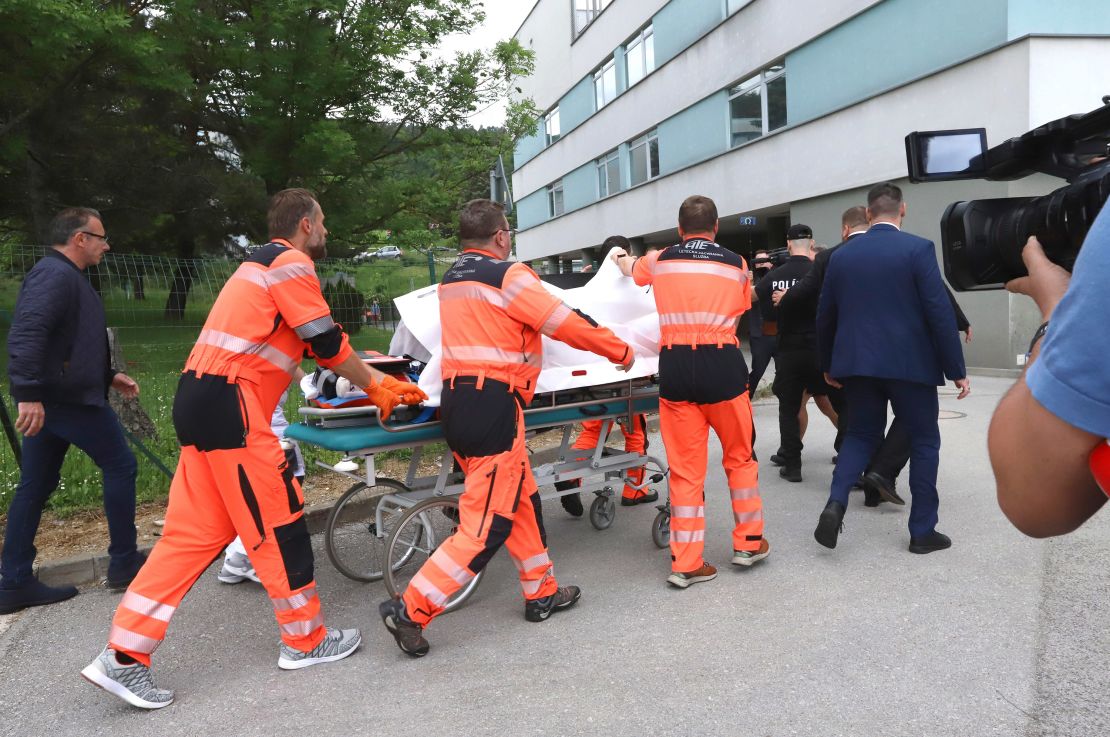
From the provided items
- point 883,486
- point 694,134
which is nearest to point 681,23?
point 694,134

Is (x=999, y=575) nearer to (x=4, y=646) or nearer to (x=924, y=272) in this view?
(x=924, y=272)

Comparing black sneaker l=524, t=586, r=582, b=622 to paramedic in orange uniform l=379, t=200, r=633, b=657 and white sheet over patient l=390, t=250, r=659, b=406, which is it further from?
white sheet over patient l=390, t=250, r=659, b=406

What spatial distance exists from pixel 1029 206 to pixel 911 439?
3530 mm

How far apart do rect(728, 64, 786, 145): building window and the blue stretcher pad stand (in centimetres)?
1412

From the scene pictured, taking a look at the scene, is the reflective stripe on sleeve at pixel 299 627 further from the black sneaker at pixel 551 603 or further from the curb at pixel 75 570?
the curb at pixel 75 570

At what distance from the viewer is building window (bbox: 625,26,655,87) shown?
76.8 ft

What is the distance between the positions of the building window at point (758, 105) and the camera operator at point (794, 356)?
37.9ft

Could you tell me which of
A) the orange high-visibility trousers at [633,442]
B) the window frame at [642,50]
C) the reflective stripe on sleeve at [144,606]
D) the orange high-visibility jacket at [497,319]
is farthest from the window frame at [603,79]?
the reflective stripe on sleeve at [144,606]

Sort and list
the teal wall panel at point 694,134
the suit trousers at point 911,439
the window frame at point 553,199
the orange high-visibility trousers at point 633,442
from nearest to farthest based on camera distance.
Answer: the suit trousers at point 911,439 < the orange high-visibility trousers at point 633,442 < the teal wall panel at point 694,134 < the window frame at point 553,199

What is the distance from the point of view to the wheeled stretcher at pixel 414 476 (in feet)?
13.3

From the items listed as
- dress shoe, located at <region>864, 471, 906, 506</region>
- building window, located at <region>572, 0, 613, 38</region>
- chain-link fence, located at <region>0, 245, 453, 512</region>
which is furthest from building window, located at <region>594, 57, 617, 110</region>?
dress shoe, located at <region>864, 471, 906, 506</region>

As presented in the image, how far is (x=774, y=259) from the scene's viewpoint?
6.99 m

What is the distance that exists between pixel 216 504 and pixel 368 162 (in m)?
13.4

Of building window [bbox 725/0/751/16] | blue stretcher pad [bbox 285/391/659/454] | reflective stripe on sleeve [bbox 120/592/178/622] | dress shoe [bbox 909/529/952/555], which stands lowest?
dress shoe [bbox 909/529/952/555]
